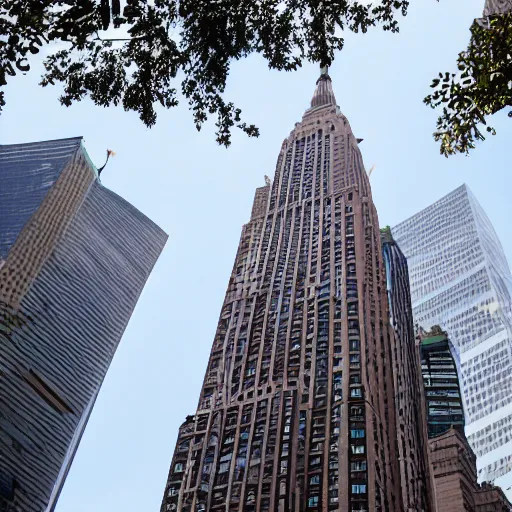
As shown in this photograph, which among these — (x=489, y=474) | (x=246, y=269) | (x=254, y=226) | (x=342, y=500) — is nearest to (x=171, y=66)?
(x=342, y=500)

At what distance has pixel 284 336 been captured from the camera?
5516 centimetres

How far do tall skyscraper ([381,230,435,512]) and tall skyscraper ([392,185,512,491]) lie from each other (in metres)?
16.0

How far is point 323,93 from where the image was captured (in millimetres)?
99812

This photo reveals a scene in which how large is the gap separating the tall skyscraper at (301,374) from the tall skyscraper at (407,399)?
506 cm

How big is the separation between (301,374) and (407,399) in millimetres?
17862

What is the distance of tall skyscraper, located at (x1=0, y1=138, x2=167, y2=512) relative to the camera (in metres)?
46.2

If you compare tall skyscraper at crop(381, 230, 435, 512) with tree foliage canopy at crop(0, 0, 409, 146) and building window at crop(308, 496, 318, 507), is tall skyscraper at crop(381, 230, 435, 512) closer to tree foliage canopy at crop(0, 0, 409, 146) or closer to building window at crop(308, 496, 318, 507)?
building window at crop(308, 496, 318, 507)

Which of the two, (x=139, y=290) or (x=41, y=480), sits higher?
(x=139, y=290)

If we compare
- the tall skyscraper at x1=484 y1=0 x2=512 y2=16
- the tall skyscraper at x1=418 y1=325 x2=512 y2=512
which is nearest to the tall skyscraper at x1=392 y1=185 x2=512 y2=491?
the tall skyscraper at x1=418 y1=325 x2=512 y2=512

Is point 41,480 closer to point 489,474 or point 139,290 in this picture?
point 139,290

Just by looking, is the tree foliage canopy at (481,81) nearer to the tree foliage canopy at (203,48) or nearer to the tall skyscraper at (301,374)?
the tree foliage canopy at (203,48)

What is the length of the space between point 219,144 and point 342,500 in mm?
33737

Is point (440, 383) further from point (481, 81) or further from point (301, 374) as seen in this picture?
point (481, 81)

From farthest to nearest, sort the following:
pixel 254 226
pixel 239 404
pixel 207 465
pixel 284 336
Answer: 1. pixel 254 226
2. pixel 284 336
3. pixel 239 404
4. pixel 207 465
